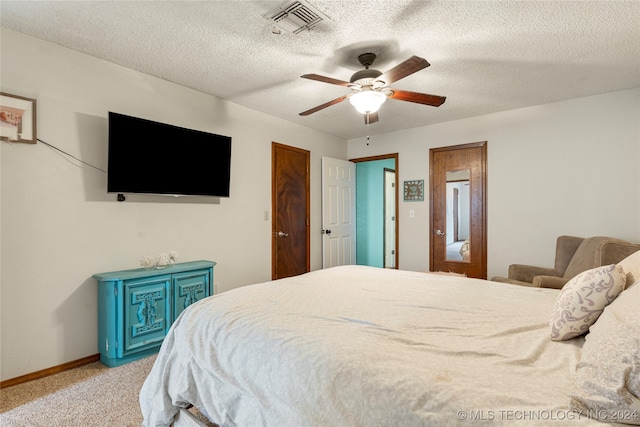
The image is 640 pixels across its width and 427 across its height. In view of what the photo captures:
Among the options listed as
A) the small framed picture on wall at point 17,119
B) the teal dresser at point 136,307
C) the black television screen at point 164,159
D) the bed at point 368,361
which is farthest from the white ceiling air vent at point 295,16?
the teal dresser at point 136,307

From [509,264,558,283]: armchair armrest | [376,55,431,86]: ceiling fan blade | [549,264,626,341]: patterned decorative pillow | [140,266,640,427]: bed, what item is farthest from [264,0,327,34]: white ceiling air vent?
[509,264,558,283]: armchair armrest

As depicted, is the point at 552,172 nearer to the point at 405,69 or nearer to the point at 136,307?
the point at 405,69

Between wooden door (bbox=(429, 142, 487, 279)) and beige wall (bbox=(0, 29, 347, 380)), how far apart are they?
2977 mm

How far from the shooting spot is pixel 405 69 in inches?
83.5

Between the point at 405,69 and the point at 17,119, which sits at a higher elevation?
the point at 405,69

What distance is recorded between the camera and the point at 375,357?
1.12 metres

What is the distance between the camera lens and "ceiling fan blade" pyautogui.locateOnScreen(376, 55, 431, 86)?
199 cm

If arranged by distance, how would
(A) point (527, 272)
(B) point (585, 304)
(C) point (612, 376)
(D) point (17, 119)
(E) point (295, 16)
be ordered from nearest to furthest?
(C) point (612, 376) < (B) point (585, 304) < (E) point (295, 16) < (D) point (17, 119) < (A) point (527, 272)

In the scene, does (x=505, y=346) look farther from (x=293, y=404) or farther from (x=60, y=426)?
(x=60, y=426)

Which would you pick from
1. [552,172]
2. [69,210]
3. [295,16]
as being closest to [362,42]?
[295,16]

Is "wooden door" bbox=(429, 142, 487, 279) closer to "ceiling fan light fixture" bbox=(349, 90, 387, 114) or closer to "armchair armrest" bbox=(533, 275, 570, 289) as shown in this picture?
"armchair armrest" bbox=(533, 275, 570, 289)

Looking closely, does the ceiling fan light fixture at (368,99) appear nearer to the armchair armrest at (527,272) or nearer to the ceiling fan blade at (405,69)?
the ceiling fan blade at (405,69)

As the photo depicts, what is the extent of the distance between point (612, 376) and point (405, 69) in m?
1.87

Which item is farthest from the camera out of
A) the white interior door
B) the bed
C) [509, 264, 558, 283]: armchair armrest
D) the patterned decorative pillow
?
the white interior door
